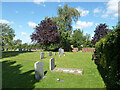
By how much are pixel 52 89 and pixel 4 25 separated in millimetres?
26699

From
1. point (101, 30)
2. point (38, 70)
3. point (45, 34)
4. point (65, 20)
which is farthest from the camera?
point (65, 20)

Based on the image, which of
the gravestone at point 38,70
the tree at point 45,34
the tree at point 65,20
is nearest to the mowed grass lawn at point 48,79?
the gravestone at point 38,70

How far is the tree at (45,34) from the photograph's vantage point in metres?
25.7

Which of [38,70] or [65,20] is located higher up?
[65,20]

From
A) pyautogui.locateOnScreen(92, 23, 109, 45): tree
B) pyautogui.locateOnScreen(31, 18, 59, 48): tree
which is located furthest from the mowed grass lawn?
pyautogui.locateOnScreen(31, 18, 59, 48): tree

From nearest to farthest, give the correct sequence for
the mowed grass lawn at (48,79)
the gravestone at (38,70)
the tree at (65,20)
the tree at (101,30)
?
the mowed grass lawn at (48,79), the gravestone at (38,70), the tree at (101,30), the tree at (65,20)

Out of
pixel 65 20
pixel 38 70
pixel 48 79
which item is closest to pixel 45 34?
pixel 65 20

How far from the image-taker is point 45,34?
26.1 meters

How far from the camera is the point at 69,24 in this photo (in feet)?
107

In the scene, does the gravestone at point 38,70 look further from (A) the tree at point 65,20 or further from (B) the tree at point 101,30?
(A) the tree at point 65,20

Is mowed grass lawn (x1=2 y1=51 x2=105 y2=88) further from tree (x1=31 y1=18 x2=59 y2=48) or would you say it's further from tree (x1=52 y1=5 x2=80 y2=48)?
A: tree (x1=52 y1=5 x2=80 y2=48)

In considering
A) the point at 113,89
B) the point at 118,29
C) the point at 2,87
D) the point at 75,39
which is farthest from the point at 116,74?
the point at 75,39

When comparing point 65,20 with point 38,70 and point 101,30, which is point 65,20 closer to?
point 101,30

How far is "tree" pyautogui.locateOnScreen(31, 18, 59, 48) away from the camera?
25.7 meters
